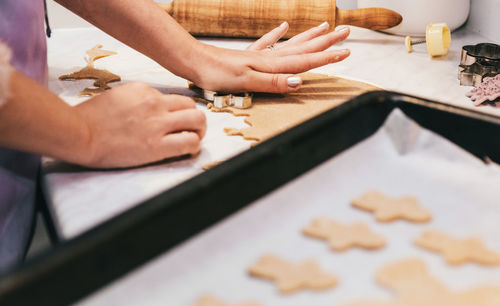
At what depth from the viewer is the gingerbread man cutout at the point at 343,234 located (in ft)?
1.54

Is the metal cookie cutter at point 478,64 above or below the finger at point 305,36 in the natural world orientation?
below

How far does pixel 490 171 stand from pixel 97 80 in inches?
28.6

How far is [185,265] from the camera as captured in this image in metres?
0.43

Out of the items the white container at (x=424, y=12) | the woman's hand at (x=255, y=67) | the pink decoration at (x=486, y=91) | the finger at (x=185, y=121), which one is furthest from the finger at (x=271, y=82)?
the white container at (x=424, y=12)

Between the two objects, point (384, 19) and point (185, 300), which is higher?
point (384, 19)

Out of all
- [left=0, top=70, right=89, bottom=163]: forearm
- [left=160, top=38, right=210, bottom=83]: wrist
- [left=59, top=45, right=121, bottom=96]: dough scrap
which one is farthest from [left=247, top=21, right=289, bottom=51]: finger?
[left=0, top=70, right=89, bottom=163]: forearm

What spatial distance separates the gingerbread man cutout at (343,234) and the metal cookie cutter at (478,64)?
0.59 metres

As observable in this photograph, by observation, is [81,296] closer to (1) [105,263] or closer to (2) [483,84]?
(1) [105,263]

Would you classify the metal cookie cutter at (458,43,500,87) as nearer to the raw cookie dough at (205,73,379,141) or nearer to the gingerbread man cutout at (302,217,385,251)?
the raw cookie dough at (205,73,379,141)

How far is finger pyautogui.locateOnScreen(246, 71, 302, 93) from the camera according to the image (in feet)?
2.81

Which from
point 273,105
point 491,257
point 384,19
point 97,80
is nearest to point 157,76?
point 97,80

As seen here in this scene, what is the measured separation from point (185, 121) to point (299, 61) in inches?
12.7

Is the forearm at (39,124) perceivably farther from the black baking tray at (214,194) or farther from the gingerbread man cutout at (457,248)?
the gingerbread man cutout at (457,248)

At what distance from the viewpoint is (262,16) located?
1233 millimetres
